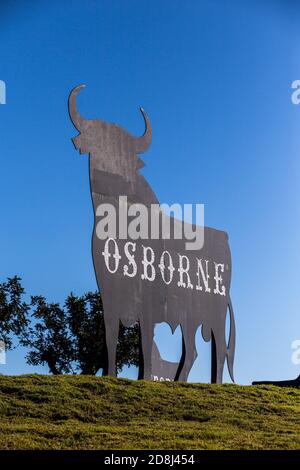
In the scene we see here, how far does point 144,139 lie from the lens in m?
16.6

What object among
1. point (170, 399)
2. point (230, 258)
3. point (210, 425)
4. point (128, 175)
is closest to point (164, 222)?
point (128, 175)

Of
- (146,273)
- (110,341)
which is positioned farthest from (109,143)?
(110,341)

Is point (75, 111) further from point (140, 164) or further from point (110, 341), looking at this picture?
point (110, 341)

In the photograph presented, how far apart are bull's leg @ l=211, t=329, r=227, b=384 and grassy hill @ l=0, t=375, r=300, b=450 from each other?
3.99 feet

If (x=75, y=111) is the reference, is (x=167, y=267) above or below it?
below

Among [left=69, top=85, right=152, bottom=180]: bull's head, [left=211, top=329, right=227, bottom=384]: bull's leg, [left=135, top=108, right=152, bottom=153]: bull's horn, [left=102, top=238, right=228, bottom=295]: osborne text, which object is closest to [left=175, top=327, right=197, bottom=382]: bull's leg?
[left=211, top=329, right=227, bottom=384]: bull's leg

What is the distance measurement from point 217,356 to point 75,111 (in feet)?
20.2

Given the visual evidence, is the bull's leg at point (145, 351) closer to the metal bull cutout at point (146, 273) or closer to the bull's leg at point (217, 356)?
the metal bull cutout at point (146, 273)

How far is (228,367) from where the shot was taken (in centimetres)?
1842

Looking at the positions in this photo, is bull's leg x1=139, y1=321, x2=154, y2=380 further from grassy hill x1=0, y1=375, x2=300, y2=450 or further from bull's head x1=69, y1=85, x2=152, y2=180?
bull's head x1=69, y1=85, x2=152, y2=180

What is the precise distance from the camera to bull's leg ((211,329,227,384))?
17922 millimetres

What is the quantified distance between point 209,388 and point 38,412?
4205 millimetres

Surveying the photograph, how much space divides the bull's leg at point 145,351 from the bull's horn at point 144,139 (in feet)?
10.8
